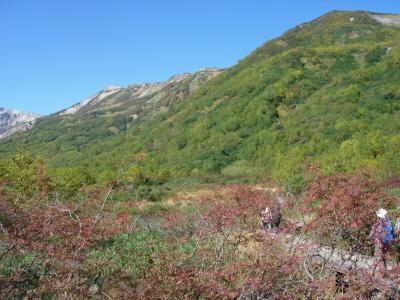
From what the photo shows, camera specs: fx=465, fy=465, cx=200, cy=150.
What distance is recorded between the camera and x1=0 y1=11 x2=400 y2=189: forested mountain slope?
47.3 m

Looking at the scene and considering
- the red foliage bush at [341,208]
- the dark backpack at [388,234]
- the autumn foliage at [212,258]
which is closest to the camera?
the autumn foliage at [212,258]

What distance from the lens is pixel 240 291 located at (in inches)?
233

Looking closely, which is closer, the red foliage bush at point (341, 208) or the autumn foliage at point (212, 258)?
the autumn foliage at point (212, 258)

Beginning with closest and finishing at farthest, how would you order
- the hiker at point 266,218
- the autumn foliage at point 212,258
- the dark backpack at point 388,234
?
the autumn foliage at point 212,258 < the dark backpack at point 388,234 < the hiker at point 266,218

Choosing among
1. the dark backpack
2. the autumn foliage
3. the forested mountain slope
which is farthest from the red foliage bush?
the forested mountain slope

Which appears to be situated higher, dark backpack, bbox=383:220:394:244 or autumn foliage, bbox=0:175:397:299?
autumn foliage, bbox=0:175:397:299

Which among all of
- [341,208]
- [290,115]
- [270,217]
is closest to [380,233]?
[341,208]

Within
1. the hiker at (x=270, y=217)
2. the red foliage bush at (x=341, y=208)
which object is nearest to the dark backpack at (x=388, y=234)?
the red foliage bush at (x=341, y=208)

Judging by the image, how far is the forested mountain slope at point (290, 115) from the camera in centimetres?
4728

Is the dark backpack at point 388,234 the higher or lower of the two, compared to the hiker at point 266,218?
lower

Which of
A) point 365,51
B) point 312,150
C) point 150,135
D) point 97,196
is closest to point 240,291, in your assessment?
point 97,196

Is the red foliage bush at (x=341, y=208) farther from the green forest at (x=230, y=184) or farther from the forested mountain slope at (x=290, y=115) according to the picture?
the forested mountain slope at (x=290, y=115)

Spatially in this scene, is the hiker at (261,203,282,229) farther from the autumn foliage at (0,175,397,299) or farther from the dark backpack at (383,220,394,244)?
the dark backpack at (383,220,394,244)

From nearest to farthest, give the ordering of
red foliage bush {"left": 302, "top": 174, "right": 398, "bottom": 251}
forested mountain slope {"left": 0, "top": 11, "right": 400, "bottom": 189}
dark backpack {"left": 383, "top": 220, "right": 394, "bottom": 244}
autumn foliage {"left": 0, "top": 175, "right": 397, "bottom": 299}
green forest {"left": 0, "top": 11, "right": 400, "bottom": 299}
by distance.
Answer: autumn foliage {"left": 0, "top": 175, "right": 397, "bottom": 299} < green forest {"left": 0, "top": 11, "right": 400, "bottom": 299} < red foliage bush {"left": 302, "top": 174, "right": 398, "bottom": 251} < dark backpack {"left": 383, "top": 220, "right": 394, "bottom": 244} < forested mountain slope {"left": 0, "top": 11, "right": 400, "bottom": 189}
